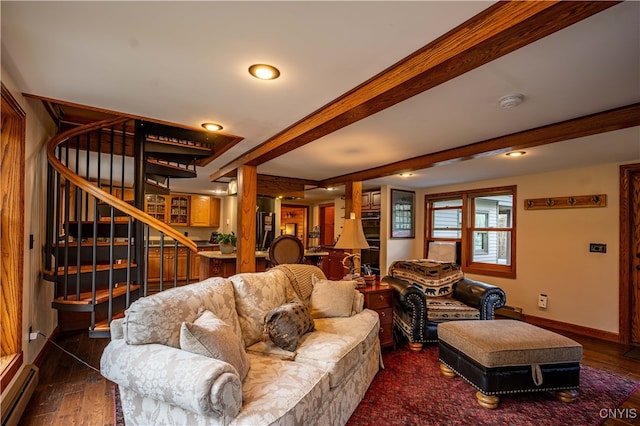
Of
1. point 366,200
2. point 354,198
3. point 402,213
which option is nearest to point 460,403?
point 354,198

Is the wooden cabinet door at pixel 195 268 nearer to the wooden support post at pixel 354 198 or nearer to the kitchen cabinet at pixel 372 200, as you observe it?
the kitchen cabinet at pixel 372 200

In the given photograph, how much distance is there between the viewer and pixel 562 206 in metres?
4.22

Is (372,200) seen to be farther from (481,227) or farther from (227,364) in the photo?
(227,364)

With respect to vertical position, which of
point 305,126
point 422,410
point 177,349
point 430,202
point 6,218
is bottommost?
point 422,410

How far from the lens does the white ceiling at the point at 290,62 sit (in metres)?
1.28

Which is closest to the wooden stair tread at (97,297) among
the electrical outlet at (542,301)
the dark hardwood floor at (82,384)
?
the dark hardwood floor at (82,384)

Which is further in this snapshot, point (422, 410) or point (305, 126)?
point (305, 126)

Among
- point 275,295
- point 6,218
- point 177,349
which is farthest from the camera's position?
point 275,295

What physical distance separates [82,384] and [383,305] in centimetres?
264

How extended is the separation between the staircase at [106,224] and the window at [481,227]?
4.20 metres

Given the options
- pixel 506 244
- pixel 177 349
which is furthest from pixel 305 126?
pixel 506 244

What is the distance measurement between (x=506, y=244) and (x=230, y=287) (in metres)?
4.47

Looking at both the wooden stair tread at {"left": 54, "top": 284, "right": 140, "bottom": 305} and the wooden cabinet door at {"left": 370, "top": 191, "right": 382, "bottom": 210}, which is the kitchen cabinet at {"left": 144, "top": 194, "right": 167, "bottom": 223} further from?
the wooden cabinet door at {"left": 370, "top": 191, "right": 382, "bottom": 210}

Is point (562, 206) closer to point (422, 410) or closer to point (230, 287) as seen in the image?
point (422, 410)
